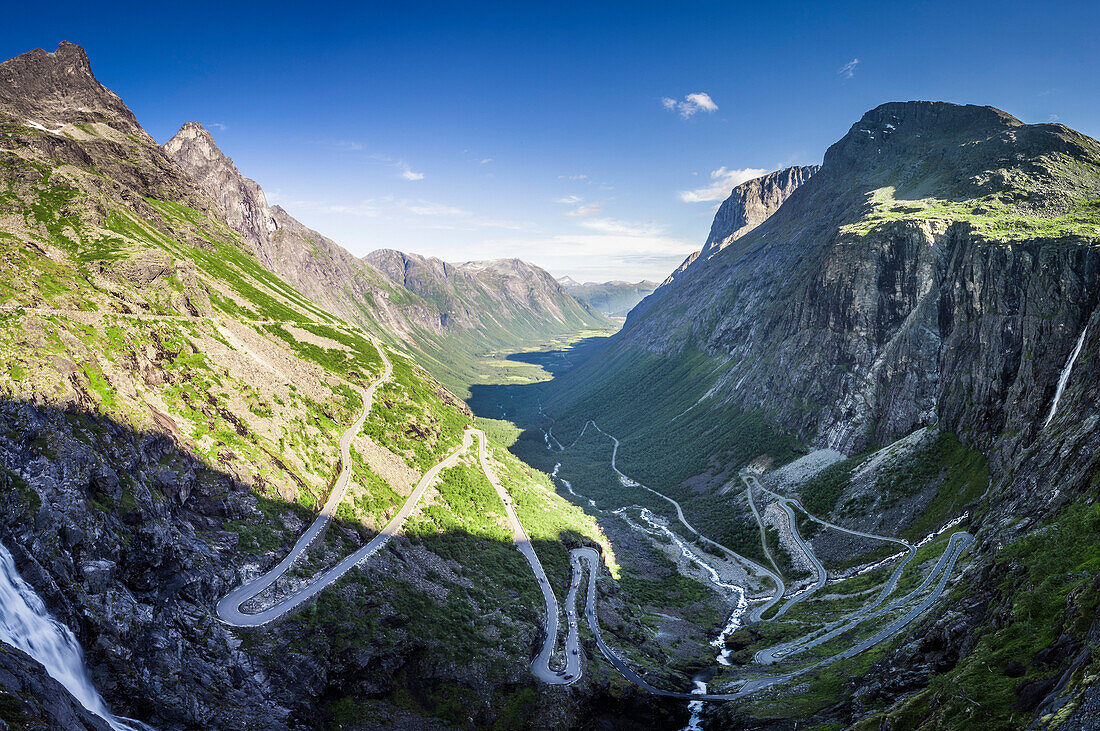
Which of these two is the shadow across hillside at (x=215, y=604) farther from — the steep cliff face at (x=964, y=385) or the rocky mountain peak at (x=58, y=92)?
the rocky mountain peak at (x=58, y=92)

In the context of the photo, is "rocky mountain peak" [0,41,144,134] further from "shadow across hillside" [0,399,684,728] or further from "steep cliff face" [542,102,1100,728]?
"steep cliff face" [542,102,1100,728]

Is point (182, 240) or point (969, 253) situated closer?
point (969, 253)

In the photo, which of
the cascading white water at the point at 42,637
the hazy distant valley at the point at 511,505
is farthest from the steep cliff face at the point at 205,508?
the cascading white water at the point at 42,637

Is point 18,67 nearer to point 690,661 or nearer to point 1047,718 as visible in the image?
point 690,661

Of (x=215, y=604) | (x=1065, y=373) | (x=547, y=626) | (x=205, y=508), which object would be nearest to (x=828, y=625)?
(x=547, y=626)

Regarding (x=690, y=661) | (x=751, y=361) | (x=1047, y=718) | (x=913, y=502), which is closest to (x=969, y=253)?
(x=913, y=502)

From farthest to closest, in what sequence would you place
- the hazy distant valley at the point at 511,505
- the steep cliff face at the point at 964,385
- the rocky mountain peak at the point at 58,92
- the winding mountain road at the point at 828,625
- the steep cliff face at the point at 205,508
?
the rocky mountain peak at the point at 58,92
the winding mountain road at the point at 828,625
the steep cliff face at the point at 205,508
the hazy distant valley at the point at 511,505
the steep cliff face at the point at 964,385

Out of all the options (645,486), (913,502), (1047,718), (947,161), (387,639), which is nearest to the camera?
(1047,718)
